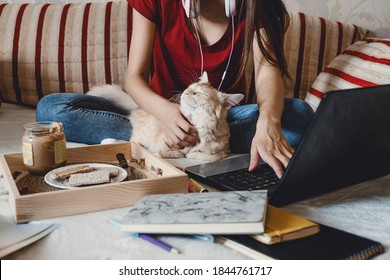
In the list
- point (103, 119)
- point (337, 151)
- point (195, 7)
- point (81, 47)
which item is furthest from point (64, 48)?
point (337, 151)

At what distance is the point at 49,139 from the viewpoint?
93 cm

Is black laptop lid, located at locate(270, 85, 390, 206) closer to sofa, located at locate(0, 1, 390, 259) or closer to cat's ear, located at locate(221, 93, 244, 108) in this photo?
cat's ear, located at locate(221, 93, 244, 108)

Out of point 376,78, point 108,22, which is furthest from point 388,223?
point 108,22

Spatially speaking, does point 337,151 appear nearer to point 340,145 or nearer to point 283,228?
point 340,145

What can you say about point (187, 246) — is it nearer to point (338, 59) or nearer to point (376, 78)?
point (376, 78)

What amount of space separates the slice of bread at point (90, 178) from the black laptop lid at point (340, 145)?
319mm

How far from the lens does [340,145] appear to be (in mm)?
812

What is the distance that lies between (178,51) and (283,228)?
93cm

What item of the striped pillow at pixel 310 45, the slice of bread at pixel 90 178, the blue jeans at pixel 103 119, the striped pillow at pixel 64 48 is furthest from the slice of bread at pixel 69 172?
the striped pillow at pixel 310 45

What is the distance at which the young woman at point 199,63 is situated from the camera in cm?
→ 138

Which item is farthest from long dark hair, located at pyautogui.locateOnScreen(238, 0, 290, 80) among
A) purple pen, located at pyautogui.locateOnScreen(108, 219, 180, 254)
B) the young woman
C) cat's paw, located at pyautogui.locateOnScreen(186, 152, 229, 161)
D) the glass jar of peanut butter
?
purple pen, located at pyautogui.locateOnScreen(108, 219, 180, 254)

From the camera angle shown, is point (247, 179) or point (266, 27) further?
point (266, 27)

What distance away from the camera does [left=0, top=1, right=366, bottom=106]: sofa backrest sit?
185 centimetres
